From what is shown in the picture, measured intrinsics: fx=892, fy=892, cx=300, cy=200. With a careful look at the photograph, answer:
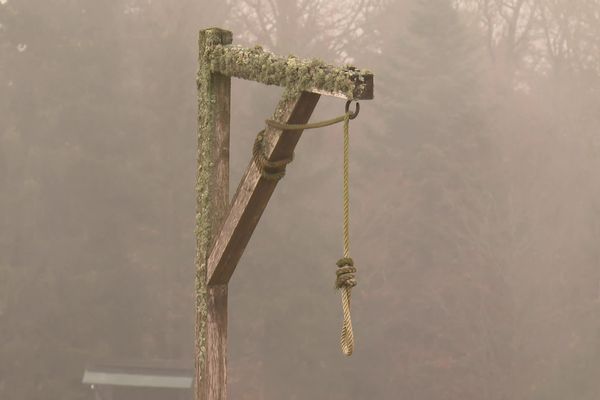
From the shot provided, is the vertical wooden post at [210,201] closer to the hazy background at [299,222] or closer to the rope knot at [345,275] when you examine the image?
the rope knot at [345,275]

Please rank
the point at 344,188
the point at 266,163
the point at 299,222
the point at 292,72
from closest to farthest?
the point at 344,188
the point at 292,72
the point at 266,163
the point at 299,222

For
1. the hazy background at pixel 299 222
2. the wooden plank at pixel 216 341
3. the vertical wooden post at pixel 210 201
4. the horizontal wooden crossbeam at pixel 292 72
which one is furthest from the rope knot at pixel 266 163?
the hazy background at pixel 299 222

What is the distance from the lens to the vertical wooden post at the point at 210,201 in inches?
185

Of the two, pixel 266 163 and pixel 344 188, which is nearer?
pixel 344 188

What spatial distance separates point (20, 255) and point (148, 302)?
3.58 meters

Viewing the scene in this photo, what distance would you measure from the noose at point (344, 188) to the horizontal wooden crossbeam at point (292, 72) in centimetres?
8

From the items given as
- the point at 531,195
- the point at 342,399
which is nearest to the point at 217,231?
the point at 342,399

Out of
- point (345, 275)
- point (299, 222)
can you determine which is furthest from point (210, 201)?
point (299, 222)

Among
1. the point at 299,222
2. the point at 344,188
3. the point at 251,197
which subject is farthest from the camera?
the point at 299,222

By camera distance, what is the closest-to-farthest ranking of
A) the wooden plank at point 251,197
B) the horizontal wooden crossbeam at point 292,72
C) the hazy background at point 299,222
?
the horizontal wooden crossbeam at point 292,72 < the wooden plank at point 251,197 < the hazy background at point 299,222

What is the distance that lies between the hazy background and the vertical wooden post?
17.3 metres

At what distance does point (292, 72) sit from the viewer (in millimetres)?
3822

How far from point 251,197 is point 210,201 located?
0.51 metres

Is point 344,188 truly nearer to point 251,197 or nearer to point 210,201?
point 251,197
